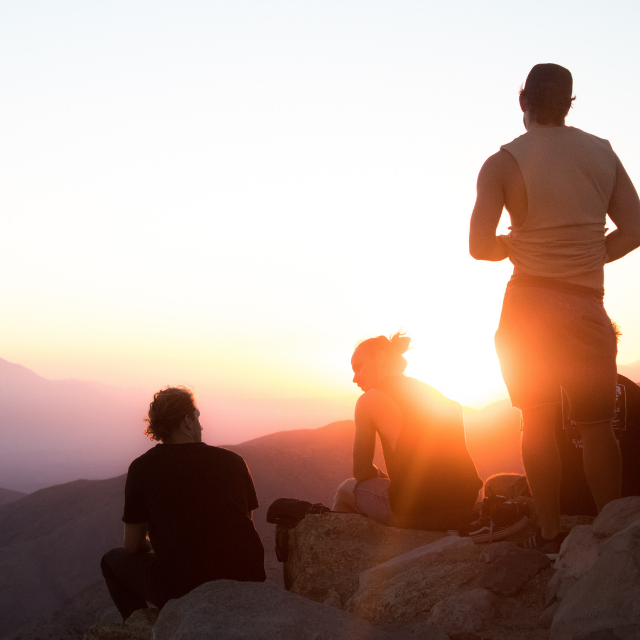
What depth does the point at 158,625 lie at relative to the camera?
2.60m

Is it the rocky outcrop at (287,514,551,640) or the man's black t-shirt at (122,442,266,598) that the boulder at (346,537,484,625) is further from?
the man's black t-shirt at (122,442,266,598)

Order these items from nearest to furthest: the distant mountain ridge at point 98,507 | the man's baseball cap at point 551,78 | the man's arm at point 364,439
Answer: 1. the man's baseball cap at point 551,78
2. the man's arm at point 364,439
3. the distant mountain ridge at point 98,507

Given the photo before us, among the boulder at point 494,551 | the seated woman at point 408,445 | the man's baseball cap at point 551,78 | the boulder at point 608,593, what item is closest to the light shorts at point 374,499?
the seated woman at point 408,445

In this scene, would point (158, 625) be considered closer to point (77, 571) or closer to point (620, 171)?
point (620, 171)

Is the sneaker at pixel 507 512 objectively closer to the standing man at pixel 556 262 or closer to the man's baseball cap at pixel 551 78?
the standing man at pixel 556 262

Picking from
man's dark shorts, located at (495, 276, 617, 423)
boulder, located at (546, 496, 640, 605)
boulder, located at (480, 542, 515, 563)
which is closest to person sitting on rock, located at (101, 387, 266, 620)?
boulder, located at (480, 542, 515, 563)

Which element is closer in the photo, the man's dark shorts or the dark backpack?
the man's dark shorts

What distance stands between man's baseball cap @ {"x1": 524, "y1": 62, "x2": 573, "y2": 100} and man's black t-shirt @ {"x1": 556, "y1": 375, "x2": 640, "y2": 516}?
1.56m

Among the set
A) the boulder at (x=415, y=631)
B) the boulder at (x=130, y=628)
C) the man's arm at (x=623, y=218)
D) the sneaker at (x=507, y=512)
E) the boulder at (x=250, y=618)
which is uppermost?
the man's arm at (x=623, y=218)

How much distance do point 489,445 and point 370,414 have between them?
1179cm

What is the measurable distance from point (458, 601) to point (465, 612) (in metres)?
0.09

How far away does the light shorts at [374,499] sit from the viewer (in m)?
3.87

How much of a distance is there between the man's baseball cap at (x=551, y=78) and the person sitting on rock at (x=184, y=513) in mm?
2311

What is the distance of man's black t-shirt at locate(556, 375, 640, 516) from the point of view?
3.22m
